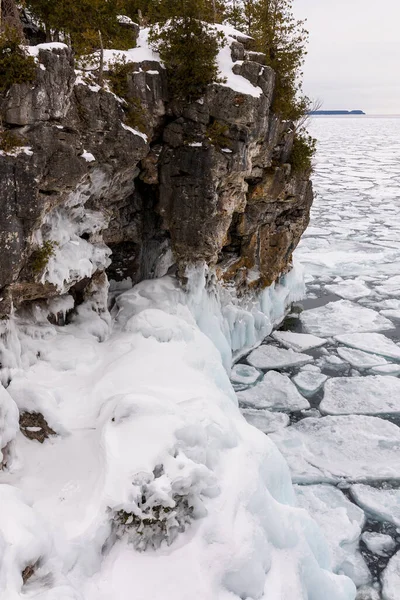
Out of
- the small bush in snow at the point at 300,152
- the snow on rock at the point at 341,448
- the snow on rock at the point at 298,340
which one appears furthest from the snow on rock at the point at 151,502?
the small bush in snow at the point at 300,152

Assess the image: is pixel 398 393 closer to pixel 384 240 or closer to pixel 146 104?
pixel 146 104

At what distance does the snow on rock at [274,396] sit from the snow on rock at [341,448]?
70 cm

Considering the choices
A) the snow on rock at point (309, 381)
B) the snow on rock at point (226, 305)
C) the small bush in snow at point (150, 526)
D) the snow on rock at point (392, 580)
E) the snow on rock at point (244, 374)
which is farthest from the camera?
the snow on rock at point (244, 374)

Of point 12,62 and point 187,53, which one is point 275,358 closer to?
point 187,53

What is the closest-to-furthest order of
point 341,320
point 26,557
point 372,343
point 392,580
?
point 26,557 < point 392,580 < point 372,343 < point 341,320

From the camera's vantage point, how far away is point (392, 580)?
7.11 meters

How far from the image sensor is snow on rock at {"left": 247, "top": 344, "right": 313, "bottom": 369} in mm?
13188

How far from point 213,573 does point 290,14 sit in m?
12.2

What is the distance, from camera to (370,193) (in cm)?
3209

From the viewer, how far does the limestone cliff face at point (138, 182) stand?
21.2 feet

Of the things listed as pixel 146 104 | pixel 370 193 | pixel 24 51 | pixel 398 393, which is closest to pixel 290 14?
pixel 146 104

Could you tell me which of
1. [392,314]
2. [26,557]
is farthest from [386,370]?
[26,557]

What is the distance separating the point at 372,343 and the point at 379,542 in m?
7.20

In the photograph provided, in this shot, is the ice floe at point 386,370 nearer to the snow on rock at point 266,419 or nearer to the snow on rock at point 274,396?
the snow on rock at point 274,396
